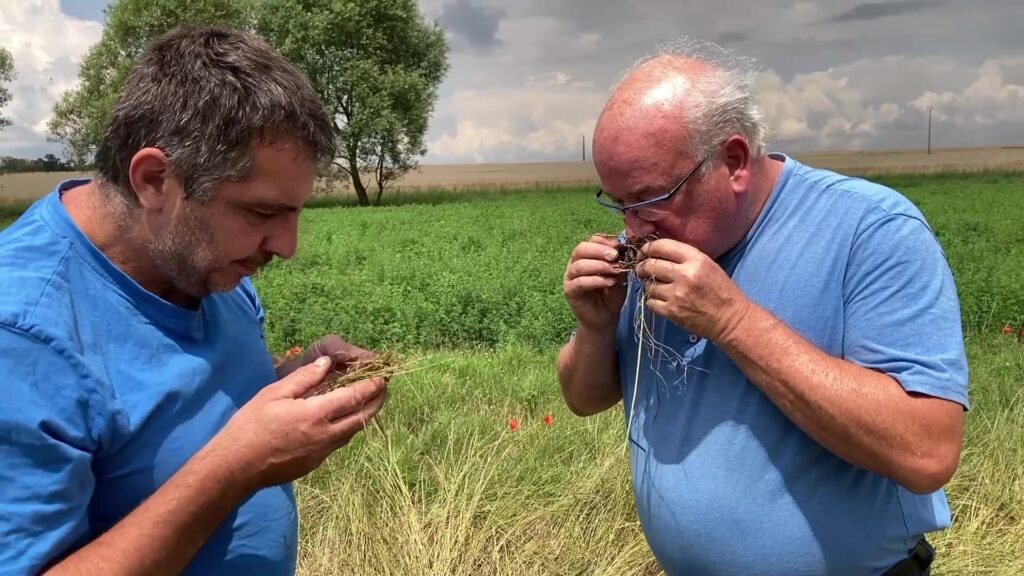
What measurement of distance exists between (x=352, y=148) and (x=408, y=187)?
20.8 ft

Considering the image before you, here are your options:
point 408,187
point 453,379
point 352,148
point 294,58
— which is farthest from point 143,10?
→ point 453,379

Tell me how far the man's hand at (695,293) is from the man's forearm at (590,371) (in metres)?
0.50

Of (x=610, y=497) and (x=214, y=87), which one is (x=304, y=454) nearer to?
(x=214, y=87)

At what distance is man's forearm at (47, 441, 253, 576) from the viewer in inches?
56.5

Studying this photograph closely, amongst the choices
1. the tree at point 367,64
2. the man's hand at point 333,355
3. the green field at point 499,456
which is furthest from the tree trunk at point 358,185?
the man's hand at point 333,355

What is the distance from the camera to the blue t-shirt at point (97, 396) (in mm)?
1357

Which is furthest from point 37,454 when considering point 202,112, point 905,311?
point 905,311

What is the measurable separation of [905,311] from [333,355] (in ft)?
5.19

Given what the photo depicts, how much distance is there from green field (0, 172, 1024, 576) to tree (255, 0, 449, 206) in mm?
27233

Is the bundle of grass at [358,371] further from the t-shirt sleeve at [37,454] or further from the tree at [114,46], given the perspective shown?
the tree at [114,46]

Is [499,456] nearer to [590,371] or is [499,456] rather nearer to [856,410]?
[590,371]

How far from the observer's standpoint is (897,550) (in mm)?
1901

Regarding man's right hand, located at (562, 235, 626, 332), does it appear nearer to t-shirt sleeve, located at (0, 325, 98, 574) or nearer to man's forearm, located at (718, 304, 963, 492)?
man's forearm, located at (718, 304, 963, 492)

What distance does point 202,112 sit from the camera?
158 centimetres
